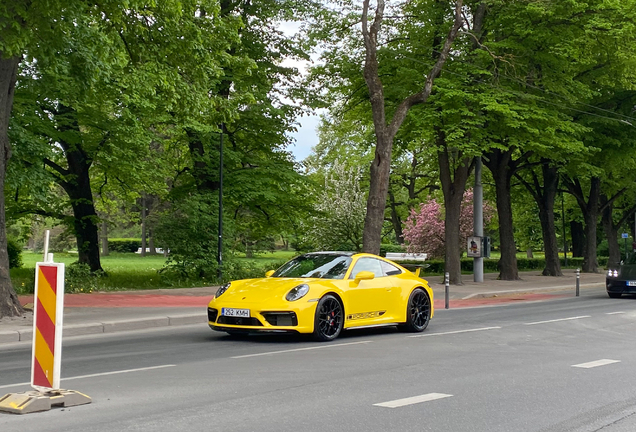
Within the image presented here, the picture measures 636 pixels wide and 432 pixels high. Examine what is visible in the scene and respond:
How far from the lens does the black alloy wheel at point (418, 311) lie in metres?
14.1

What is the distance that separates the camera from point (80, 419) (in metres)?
6.42

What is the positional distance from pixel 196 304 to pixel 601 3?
1786 cm

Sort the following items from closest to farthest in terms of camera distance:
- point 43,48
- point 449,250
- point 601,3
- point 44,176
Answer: point 43,48 → point 44,176 → point 601,3 → point 449,250

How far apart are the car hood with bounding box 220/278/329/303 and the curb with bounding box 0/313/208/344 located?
119 inches

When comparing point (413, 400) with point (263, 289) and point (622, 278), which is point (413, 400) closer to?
point (263, 289)

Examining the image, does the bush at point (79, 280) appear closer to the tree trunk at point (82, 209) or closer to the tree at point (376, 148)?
the tree trunk at point (82, 209)

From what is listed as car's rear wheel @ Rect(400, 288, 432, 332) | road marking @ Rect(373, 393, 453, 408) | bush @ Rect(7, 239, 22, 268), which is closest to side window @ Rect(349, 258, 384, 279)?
car's rear wheel @ Rect(400, 288, 432, 332)

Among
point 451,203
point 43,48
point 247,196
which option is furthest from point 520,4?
point 43,48

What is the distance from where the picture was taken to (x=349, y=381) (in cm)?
853

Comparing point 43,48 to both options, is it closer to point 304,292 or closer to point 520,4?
point 304,292

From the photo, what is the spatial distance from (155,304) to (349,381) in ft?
38.3

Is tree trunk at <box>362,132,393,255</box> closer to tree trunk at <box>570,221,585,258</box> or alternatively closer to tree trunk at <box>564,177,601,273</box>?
tree trunk at <box>564,177,601,273</box>

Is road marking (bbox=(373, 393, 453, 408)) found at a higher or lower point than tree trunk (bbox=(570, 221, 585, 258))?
lower

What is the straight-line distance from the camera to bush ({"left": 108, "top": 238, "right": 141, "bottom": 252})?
3831 inches
